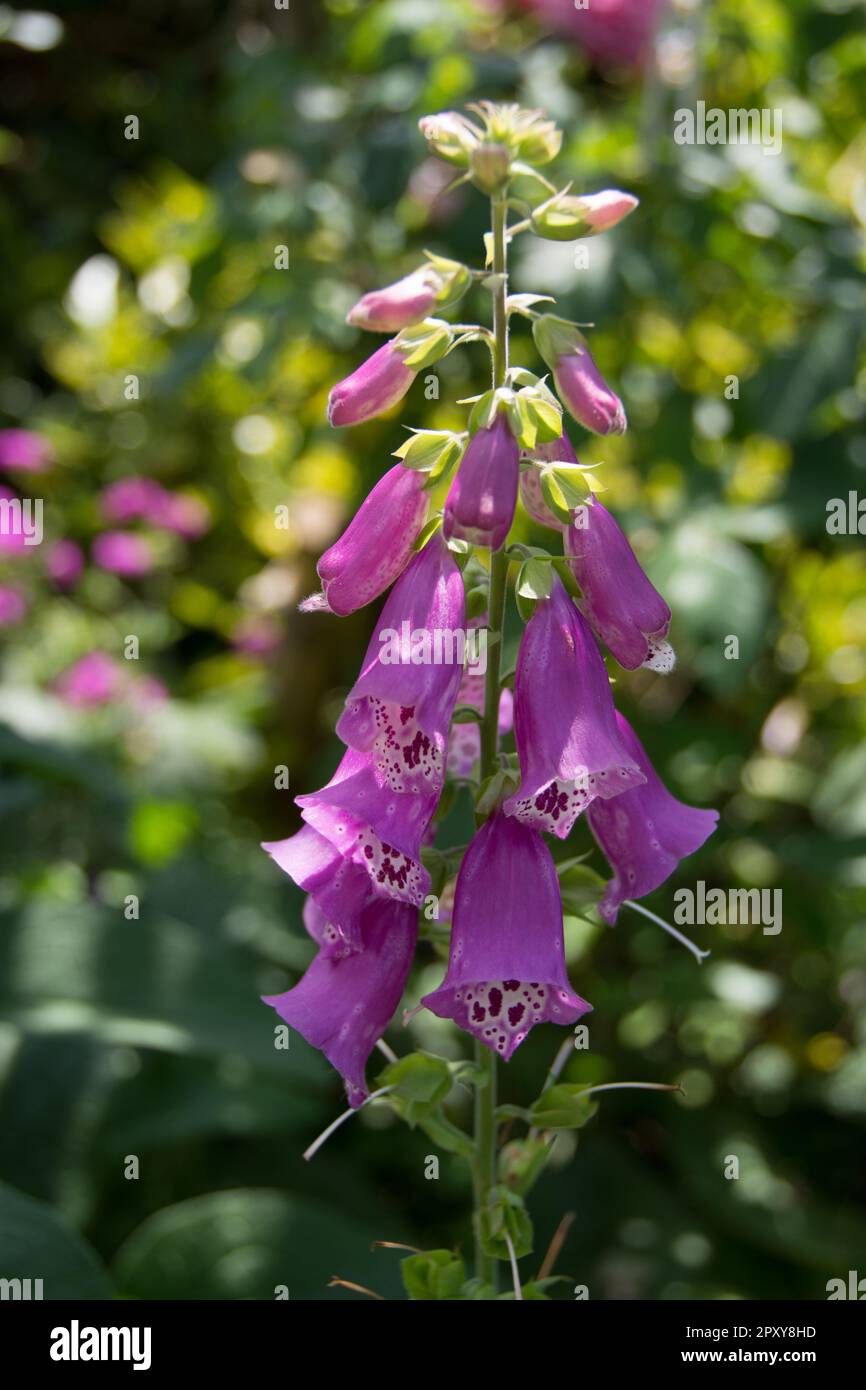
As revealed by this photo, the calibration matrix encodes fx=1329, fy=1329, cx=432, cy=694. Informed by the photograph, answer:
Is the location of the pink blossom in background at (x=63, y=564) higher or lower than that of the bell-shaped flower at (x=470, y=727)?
higher

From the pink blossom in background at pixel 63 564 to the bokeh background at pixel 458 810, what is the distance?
→ 1 centimetres

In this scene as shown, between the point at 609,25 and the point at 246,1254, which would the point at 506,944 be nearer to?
the point at 246,1254

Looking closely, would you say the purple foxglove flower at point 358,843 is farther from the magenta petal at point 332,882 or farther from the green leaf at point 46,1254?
the green leaf at point 46,1254

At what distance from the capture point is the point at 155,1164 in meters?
1.87

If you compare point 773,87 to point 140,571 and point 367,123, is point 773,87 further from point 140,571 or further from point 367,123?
point 140,571

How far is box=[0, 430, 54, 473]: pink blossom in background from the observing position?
298 cm

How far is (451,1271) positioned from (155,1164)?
1043 millimetres

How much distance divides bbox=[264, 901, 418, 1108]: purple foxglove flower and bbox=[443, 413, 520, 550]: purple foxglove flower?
0.29m

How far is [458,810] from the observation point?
4.39ft

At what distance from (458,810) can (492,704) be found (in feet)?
1.38

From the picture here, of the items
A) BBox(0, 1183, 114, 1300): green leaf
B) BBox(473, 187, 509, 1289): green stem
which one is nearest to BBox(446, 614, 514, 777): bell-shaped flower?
BBox(473, 187, 509, 1289): green stem

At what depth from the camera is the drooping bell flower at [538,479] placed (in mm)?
928

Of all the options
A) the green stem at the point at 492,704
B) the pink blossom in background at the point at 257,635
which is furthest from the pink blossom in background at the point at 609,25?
the green stem at the point at 492,704

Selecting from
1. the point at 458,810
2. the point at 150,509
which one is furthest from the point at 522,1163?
the point at 150,509
